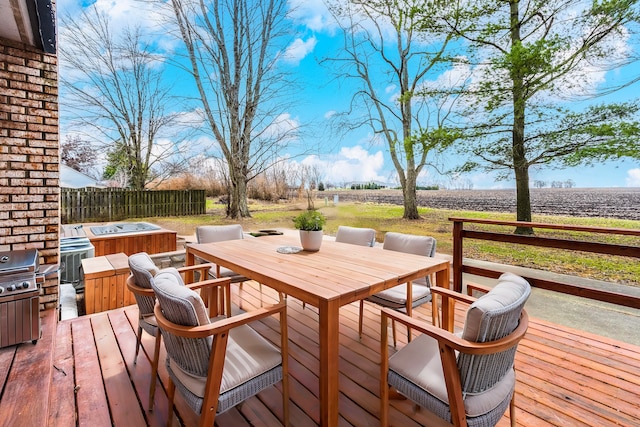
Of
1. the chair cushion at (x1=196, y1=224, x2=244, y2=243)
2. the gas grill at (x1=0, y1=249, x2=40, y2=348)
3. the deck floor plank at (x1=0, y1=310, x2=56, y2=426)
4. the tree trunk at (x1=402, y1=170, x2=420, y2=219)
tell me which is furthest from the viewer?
the tree trunk at (x1=402, y1=170, x2=420, y2=219)

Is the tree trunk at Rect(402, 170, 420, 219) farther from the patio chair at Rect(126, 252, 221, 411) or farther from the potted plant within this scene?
the patio chair at Rect(126, 252, 221, 411)

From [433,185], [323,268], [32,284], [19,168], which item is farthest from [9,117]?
[433,185]

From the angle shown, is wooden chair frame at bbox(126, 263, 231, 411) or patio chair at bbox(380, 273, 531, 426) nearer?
patio chair at bbox(380, 273, 531, 426)

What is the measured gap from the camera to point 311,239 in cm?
237

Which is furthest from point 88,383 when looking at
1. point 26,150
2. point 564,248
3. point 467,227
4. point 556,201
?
point 556,201

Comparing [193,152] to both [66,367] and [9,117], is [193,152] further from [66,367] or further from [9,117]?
[66,367]

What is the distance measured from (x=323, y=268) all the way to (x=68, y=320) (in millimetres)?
2351

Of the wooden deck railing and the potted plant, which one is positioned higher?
the potted plant

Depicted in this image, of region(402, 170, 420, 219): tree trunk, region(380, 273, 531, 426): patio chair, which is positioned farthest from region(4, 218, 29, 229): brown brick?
region(402, 170, 420, 219): tree trunk

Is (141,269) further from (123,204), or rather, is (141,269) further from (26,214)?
(123,204)

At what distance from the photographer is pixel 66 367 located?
185 centimetres

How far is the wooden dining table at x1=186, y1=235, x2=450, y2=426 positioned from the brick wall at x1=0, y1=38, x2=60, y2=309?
110 centimetres

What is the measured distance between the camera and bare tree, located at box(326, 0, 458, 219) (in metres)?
4.98

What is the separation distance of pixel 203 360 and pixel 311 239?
1319 mm
